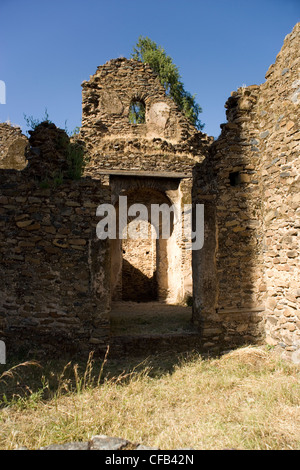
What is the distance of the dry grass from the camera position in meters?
2.71

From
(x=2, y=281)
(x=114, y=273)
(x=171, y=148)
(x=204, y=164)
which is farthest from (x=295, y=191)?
(x=114, y=273)

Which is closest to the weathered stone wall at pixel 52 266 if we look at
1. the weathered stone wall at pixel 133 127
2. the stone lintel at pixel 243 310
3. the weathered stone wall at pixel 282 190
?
the stone lintel at pixel 243 310

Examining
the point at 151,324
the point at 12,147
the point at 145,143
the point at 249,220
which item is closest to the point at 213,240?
the point at 249,220

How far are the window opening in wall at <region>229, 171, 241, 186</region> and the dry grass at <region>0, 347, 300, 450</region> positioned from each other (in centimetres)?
292

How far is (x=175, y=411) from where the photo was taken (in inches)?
130

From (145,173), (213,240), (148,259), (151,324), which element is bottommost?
(151,324)

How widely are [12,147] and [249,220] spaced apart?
31.0ft

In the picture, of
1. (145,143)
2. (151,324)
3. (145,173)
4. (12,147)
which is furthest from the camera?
(12,147)

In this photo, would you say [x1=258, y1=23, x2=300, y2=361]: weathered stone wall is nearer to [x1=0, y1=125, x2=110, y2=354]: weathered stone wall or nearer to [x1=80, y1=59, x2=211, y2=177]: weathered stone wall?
[x1=0, y1=125, x2=110, y2=354]: weathered stone wall

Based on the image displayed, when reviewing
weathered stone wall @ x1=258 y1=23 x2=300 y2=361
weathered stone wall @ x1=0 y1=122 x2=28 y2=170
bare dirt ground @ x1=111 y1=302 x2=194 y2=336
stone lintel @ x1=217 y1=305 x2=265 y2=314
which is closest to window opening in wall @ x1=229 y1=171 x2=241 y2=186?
weathered stone wall @ x1=258 y1=23 x2=300 y2=361

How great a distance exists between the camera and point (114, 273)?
1109 centimetres

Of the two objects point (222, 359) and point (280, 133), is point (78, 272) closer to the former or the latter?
point (222, 359)

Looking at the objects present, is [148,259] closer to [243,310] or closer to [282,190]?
[243,310]

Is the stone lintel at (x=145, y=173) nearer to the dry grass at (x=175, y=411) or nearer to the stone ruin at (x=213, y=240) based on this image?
the stone ruin at (x=213, y=240)
